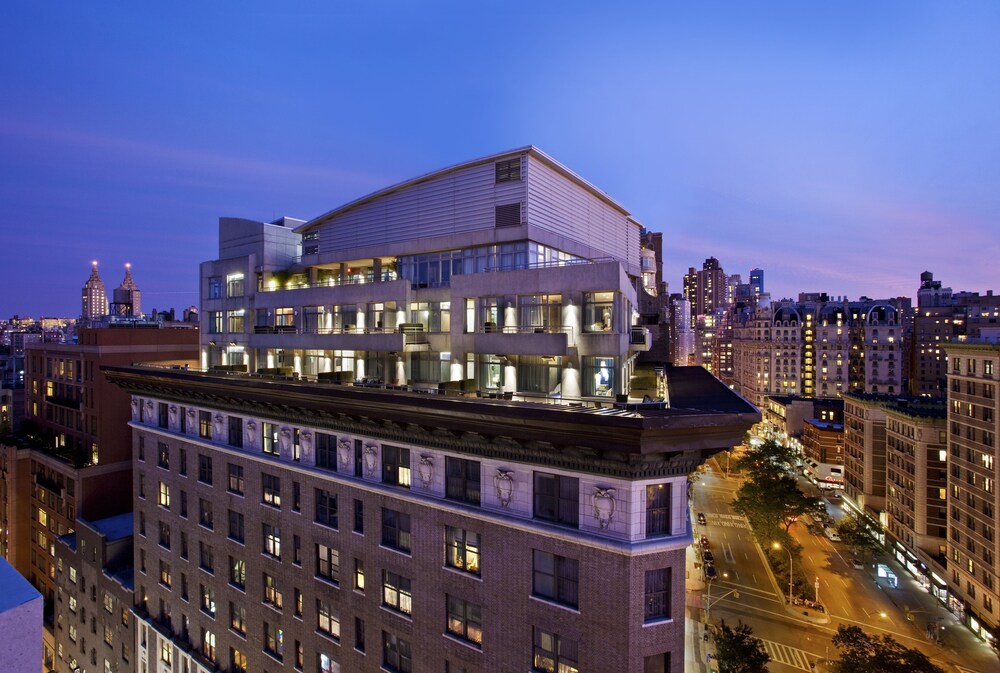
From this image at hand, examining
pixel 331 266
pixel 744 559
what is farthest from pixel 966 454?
pixel 331 266

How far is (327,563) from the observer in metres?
30.7

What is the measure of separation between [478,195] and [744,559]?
72.7 m

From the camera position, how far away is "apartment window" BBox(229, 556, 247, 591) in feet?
117

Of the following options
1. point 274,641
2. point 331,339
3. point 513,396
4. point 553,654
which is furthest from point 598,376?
point 274,641

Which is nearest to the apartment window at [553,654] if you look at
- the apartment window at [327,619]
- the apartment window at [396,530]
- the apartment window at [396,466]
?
the apartment window at [396,530]

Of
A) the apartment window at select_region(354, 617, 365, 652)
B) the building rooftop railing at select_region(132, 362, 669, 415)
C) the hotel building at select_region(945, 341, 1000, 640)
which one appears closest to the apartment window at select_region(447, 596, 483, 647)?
the apartment window at select_region(354, 617, 365, 652)

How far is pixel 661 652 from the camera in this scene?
2053 cm

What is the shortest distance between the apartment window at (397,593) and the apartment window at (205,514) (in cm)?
1863

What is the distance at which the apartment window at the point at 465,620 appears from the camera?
79.0 feet

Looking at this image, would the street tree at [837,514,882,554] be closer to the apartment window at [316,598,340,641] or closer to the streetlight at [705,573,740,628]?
the streetlight at [705,573,740,628]

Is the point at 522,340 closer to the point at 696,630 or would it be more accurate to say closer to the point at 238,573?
the point at 238,573

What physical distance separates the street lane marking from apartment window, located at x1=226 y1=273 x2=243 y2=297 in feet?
217

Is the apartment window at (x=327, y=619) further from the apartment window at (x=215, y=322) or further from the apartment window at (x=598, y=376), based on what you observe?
the apartment window at (x=215, y=322)

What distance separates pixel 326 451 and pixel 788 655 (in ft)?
181
